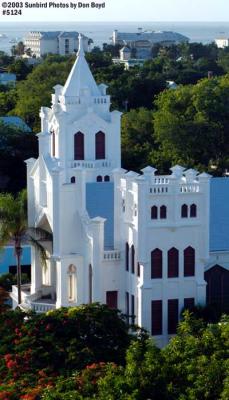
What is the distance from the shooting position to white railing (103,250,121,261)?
1243 inches

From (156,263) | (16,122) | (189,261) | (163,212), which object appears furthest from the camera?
(16,122)

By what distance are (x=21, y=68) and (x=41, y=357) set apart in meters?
87.0

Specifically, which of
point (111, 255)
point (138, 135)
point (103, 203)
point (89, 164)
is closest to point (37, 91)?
point (138, 135)

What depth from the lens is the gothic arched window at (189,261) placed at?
31.2m

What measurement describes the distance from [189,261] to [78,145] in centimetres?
631

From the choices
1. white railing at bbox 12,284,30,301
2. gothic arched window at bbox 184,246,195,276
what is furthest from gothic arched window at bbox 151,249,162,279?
white railing at bbox 12,284,30,301

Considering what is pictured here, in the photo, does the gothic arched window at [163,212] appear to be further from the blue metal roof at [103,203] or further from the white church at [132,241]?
the blue metal roof at [103,203]

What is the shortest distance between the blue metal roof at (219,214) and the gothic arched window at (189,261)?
0.96 m

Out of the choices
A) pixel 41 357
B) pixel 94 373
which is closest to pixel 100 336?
pixel 41 357

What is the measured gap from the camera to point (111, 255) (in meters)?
31.6

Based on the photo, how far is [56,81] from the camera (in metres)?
82.2

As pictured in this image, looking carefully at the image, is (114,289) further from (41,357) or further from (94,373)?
(94,373)

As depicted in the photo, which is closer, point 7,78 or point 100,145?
point 100,145

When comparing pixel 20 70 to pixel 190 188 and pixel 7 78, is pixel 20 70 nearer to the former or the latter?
pixel 7 78
